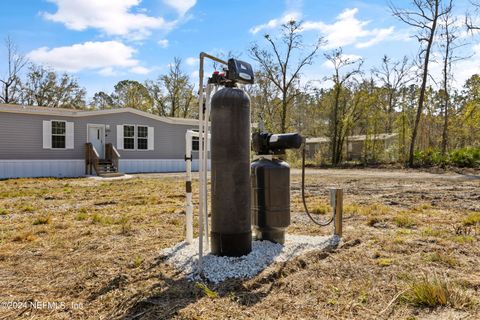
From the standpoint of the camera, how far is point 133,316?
Answer: 2219 millimetres

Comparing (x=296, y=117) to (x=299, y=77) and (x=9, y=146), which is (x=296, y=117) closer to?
(x=299, y=77)

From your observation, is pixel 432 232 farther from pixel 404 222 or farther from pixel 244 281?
pixel 244 281

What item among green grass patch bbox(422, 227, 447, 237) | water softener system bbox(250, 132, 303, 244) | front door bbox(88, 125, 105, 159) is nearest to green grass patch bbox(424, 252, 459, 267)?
green grass patch bbox(422, 227, 447, 237)

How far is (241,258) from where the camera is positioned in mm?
3258

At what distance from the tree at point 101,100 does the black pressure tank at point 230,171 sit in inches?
1457

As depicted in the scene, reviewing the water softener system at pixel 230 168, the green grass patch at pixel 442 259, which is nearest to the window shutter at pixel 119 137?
the water softener system at pixel 230 168

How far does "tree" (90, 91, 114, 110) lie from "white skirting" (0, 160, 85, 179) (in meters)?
23.7

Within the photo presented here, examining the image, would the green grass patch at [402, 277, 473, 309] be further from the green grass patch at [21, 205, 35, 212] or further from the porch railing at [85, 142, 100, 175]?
the porch railing at [85, 142, 100, 175]

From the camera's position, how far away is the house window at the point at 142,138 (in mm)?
17406

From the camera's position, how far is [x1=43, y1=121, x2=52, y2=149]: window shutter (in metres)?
14.6

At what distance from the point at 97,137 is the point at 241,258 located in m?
14.6

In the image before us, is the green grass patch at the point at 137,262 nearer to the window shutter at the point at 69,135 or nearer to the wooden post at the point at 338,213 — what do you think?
the wooden post at the point at 338,213

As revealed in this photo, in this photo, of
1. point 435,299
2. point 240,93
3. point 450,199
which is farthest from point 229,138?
point 450,199

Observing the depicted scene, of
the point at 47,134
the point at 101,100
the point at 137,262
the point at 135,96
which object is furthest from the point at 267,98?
the point at 137,262
